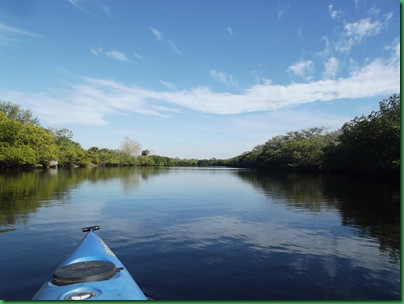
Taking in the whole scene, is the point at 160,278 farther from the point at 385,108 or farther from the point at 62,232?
the point at 385,108

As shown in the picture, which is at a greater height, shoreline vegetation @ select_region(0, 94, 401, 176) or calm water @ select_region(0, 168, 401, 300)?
shoreline vegetation @ select_region(0, 94, 401, 176)

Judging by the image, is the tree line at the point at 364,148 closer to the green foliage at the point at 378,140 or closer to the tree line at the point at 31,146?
Result: the green foliage at the point at 378,140

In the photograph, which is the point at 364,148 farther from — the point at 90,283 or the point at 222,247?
the point at 90,283

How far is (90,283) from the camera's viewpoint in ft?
14.8

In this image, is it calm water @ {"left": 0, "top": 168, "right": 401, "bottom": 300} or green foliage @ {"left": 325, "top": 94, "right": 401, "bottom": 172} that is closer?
calm water @ {"left": 0, "top": 168, "right": 401, "bottom": 300}

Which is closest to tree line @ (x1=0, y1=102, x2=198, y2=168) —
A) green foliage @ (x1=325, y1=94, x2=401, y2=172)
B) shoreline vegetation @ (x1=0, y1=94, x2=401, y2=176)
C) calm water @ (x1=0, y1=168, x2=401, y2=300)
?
shoreline vegetation @ (x1=0, y1=94, x2=401, y2=176)

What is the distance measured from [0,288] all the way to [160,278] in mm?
3143

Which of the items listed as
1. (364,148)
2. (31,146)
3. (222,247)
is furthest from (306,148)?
(222,247)

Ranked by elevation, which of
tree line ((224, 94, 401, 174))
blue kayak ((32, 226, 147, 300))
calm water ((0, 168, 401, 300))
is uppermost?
tree line ((224, 94, 401, 174))

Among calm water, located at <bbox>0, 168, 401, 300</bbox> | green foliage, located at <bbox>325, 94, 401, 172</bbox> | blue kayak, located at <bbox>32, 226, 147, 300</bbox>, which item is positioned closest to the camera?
blue kayak, located at <bbox>32, 226, 147, 300</bbox>

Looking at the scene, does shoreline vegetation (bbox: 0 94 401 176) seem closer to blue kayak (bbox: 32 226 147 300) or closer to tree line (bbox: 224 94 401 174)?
tree line (bbox: 224 94 401 174)

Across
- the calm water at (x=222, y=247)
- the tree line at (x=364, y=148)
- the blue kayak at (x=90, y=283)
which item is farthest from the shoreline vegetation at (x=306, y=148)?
the blue kayak at (x=90, y=283)

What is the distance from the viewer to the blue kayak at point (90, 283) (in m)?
4.21

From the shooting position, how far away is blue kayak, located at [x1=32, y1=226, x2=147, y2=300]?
13.8ft
